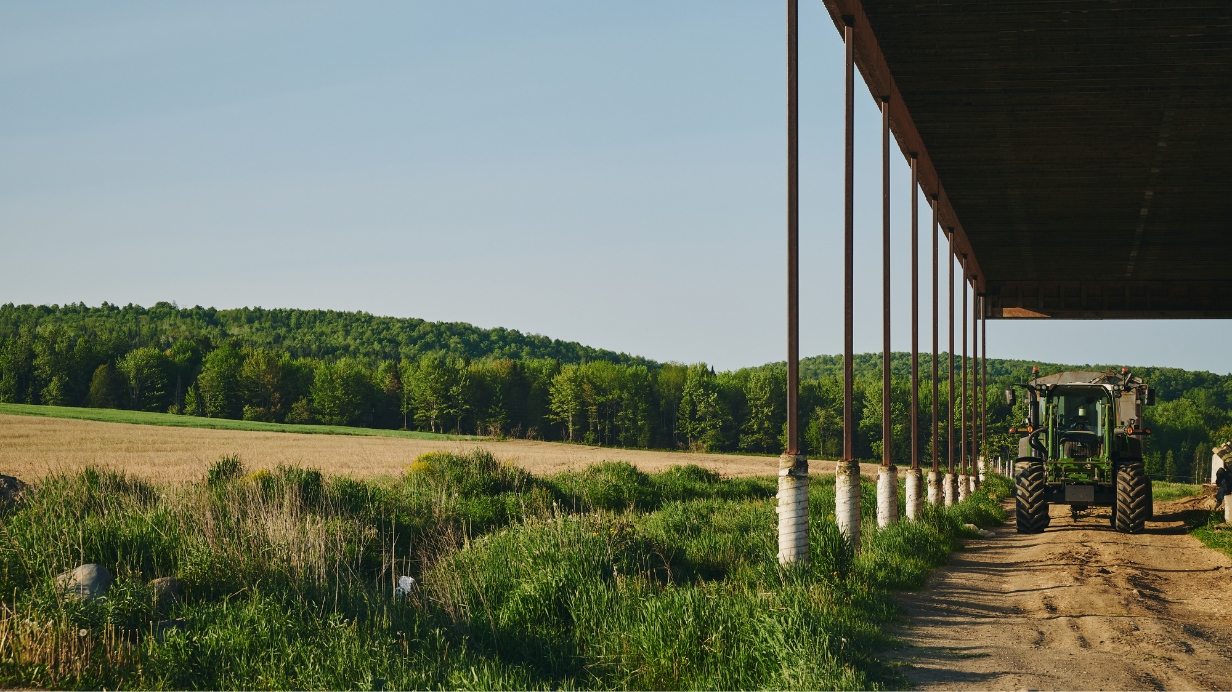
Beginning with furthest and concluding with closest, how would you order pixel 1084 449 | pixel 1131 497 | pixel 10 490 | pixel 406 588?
1. pixel 1084 449
2. pixel 1131 497
3. pixel 10 490
4. pixel 406 588

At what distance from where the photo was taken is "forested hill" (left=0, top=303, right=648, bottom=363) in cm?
13950

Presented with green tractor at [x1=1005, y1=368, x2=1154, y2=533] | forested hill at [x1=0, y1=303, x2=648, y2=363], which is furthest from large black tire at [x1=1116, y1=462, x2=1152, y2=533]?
forested hill at [x1=0, y1=303, x2=648, y2=363]

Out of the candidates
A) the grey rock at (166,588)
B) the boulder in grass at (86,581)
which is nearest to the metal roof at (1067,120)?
the grey rock at (166,588)

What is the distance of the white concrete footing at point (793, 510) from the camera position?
32.6 feet

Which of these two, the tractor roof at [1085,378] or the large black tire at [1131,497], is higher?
the tractor roof at [1085,378]

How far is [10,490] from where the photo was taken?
1464 centimetres

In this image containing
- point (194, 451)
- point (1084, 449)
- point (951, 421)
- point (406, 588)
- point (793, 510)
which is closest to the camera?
point (793, 510)

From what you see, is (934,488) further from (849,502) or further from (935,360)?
(849,502)

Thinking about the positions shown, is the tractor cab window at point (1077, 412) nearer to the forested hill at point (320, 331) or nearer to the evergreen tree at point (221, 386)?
the evergreen tree at point (221, 386)

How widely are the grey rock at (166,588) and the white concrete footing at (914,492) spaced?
1161cm

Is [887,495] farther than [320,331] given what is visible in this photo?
No

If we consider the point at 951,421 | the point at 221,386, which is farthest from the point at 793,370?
the point at 221,386

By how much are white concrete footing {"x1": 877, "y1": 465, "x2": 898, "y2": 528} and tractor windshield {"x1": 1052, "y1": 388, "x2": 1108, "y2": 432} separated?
6175mm

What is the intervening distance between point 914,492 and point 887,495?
2025 millimetres
